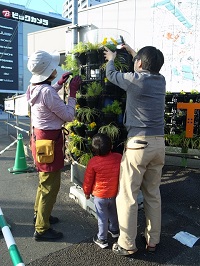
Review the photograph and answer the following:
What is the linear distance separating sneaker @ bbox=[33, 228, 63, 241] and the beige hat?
68.2 inches

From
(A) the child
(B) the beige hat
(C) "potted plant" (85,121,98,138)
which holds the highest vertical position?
(B) the beige hat

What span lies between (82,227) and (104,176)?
0.94m

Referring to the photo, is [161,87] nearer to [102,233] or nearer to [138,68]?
[138,68]

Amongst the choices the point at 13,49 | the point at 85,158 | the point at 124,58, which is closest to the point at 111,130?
the point at 85,158

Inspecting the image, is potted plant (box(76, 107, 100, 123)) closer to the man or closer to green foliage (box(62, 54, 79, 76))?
green foliage (box(62, 54, 79, 76))

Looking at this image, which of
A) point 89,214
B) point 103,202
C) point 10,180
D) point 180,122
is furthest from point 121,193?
point 180,122

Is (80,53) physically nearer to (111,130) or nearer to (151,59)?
(111,130)

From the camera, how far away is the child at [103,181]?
9.05 ft

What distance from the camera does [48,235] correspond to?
297 centimetres

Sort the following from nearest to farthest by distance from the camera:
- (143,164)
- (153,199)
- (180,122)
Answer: (143,164), (153,199), (180,122)

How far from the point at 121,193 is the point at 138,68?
4.26ft

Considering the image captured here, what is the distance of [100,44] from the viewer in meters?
3.54

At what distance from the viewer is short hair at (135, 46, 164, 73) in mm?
2510

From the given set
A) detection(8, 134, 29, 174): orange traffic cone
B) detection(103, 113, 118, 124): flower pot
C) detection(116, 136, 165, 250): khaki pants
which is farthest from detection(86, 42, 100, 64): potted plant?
detection(8, 134, 29, 174): orange traffic cone
